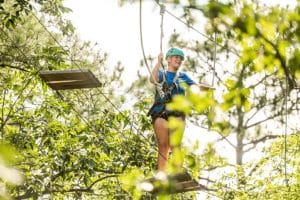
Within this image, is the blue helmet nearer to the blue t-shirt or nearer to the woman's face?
the woman's face

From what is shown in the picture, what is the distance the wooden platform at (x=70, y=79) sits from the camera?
5797 mm

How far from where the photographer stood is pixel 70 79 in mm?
6098

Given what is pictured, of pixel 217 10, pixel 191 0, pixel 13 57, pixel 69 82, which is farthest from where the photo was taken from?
pixel 13 57

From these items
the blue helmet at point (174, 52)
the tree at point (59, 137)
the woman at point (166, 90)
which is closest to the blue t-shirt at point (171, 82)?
the woman at point (166, 90)

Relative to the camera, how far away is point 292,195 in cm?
1058

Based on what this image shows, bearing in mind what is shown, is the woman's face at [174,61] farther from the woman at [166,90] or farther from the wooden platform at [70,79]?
the wooden platform at [70,79]

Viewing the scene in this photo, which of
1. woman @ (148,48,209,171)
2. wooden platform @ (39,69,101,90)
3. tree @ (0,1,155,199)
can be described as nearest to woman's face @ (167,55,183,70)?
woman @ (148,48,209,171)

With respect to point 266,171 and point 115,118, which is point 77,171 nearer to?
point 115,118

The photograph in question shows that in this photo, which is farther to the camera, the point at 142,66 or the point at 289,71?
the point at 142,66

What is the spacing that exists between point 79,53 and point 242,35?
1066 cm

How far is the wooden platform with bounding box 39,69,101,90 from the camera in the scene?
5.80 metres

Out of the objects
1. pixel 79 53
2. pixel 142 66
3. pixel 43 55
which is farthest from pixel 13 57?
pixel 142 66

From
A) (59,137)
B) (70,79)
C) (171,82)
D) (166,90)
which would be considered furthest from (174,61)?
(59,137)

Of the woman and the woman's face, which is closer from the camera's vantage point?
the woman
